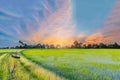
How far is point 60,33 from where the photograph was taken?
1319 centimetres

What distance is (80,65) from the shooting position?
1258cm

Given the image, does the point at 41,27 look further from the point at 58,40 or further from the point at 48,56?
the point at 48,56

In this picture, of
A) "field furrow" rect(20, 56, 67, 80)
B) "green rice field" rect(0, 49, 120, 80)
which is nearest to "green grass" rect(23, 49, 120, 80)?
"green rice field" rect(0, 49, 120, 80)

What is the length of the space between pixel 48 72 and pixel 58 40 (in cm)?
151

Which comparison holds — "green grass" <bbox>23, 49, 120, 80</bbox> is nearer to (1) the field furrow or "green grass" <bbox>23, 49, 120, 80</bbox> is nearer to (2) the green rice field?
(2) the green rice field

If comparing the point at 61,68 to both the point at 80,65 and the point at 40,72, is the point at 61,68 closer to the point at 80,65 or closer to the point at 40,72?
the point at 40,72

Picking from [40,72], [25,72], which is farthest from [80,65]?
[25,72]

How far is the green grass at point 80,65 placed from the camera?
1059cm

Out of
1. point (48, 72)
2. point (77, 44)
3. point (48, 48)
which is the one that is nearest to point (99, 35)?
point (77, 44)

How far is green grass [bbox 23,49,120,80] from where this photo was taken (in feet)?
34.8

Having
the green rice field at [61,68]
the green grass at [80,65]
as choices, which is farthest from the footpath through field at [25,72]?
the green grass at [80,65]

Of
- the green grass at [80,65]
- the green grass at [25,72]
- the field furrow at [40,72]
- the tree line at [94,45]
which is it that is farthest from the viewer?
the tree line at [94,45]

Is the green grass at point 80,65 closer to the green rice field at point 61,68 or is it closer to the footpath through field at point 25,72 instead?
the green rice field at point 61,68

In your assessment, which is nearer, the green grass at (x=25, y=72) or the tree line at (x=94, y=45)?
the green grass at (x=25, y=72)
